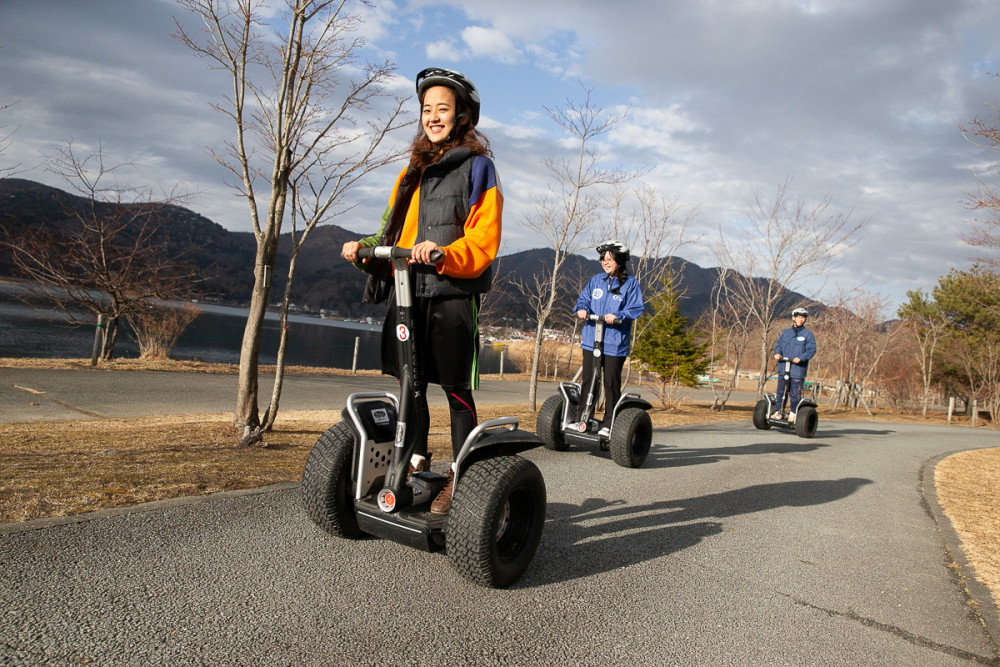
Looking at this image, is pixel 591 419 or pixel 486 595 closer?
pixel 486 595

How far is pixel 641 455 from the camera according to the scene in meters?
6.32

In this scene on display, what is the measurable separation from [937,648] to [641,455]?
3.69 meters

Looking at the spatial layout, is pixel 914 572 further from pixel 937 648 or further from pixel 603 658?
pixel 603 658

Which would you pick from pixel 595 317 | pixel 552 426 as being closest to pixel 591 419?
pixel 552 426

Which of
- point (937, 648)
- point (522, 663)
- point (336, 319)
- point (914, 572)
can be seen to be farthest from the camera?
point (336, 319)

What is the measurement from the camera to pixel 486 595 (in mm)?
2682

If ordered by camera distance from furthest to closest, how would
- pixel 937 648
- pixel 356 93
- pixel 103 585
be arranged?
pixel 356 93
pixel 937 648
pixel 103 585

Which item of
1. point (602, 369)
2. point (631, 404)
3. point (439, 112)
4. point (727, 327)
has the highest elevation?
point (727, 327)

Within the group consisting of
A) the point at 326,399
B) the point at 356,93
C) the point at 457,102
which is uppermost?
the point at 356,93

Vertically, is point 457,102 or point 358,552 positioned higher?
point 457,102

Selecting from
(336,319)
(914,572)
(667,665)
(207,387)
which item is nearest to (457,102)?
(667,665)

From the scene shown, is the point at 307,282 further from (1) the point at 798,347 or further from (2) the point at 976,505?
(2) the point at 976,505

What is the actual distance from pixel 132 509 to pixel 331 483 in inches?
48.1

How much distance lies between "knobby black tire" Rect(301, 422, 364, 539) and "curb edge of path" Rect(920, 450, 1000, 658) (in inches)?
119
